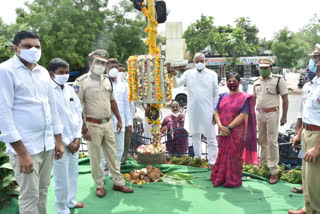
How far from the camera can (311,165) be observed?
3137 millimetres

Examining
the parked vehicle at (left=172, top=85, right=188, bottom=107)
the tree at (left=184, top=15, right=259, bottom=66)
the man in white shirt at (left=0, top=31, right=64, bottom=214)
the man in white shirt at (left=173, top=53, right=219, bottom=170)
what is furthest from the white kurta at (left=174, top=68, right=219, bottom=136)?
the tree at (left=184, top=15, right=259, bottom=66)

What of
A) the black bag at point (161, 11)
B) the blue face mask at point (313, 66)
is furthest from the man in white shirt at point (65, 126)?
the blue face mask at point (313, 66)

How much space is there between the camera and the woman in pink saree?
448 centimetres

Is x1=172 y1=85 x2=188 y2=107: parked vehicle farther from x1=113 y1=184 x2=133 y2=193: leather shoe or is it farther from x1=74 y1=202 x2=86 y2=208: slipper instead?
x1=74 y1=202 x2=86 y2=208: slipper

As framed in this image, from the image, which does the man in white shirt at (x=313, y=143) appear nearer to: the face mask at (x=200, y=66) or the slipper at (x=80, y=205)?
the face mask at (x=200, y=66)

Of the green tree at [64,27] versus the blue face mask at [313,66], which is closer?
the blue face mask at [313,66]

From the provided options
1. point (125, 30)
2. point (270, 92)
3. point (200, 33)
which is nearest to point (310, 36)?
point (200, 33)

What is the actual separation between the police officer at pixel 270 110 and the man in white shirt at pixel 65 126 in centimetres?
317

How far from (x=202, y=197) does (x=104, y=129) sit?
183 centimetres

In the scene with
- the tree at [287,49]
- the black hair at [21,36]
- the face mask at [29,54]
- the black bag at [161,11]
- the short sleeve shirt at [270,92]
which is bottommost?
the short sleeve shirt at [270,92]

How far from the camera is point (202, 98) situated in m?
5.30

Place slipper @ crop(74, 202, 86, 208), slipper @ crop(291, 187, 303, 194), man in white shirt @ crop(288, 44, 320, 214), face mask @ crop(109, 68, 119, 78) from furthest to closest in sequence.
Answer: face mask @ crop(109, 68, 119, 78), slipper @ crop(291, 187, 303, 194), slipper @ crop(74, 202, 86, 208), man in white shirt @ crop(288, 44, 320, 214)

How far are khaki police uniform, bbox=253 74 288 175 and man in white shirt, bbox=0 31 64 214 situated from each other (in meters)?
3.63

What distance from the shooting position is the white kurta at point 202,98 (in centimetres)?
531
